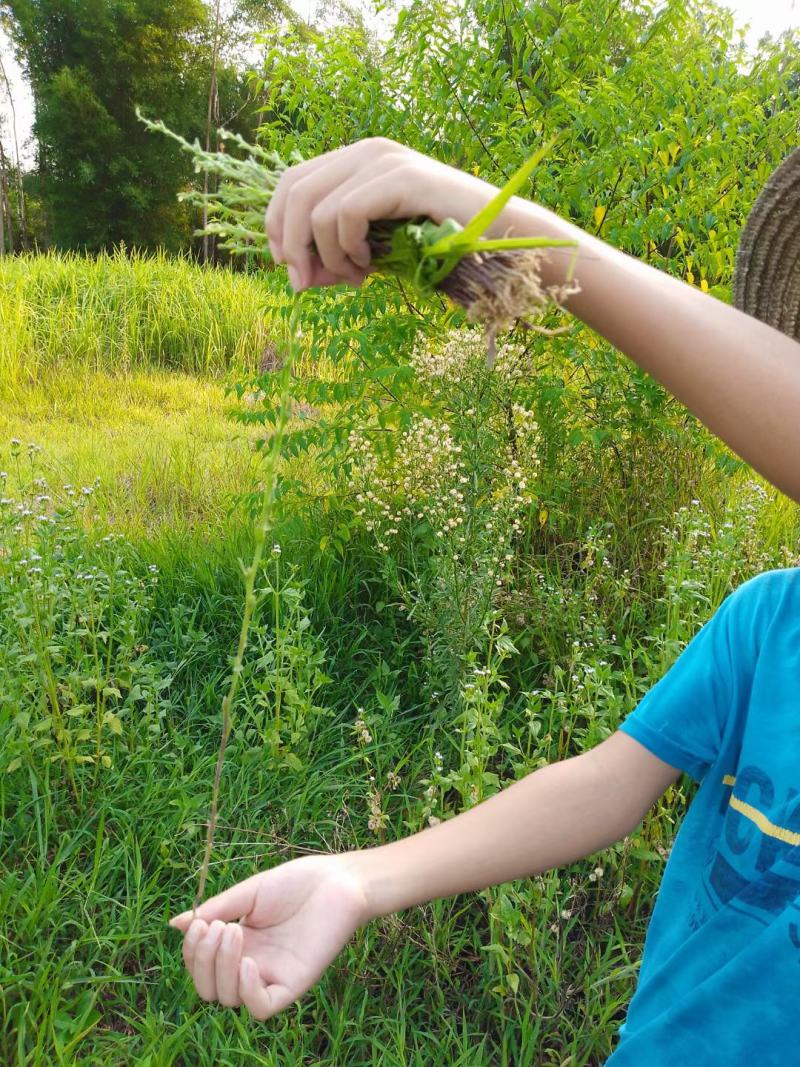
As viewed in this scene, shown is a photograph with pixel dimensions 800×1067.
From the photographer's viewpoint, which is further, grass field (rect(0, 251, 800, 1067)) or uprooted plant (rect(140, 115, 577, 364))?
grass field (rect(0, 251, 800, 1067))

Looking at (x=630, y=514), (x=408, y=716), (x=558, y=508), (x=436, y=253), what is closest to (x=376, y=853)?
(x=436, y=253)

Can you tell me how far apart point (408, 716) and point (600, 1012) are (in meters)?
1.08

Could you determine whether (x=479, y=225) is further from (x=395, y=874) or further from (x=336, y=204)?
(x=395, y=874)

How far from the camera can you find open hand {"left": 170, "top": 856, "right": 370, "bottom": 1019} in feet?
3.07

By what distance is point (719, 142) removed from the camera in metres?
2.67

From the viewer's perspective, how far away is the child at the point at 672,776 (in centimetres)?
77

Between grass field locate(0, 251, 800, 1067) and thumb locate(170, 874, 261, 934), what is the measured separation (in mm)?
775

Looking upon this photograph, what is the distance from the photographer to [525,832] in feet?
3.56

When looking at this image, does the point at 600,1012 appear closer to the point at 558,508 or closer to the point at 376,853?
the point at 376,853

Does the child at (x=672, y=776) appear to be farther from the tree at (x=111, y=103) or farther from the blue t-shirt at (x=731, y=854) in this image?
the tree at (x=111, y=103)

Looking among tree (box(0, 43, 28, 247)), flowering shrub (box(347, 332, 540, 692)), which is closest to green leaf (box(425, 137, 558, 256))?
flowering shrub (box(347, 332, 540, 692))

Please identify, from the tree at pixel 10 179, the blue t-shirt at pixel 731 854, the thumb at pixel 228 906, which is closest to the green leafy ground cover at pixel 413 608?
the blue t-shirt at pixel 731 854

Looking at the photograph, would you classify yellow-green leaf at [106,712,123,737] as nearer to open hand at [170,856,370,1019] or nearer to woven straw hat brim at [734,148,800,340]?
open hand at [170,856,370,1019]

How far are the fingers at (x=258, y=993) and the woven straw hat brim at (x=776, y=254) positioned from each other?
3.29ft
